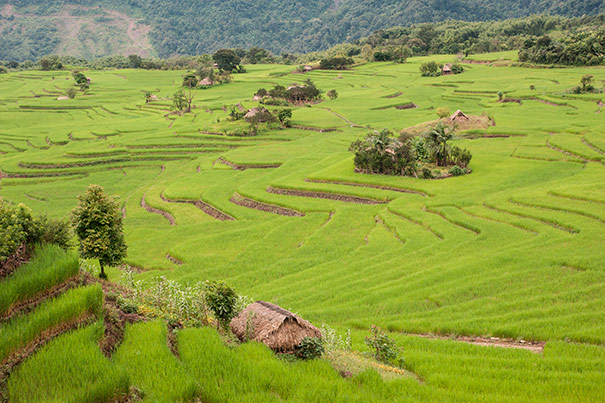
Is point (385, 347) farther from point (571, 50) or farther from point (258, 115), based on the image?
point (571, 50)

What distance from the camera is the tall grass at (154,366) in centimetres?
641

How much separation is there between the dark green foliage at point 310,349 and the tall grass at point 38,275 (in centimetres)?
504

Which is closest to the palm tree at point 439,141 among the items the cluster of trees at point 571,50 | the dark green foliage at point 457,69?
the cluster of trees at point 571,50

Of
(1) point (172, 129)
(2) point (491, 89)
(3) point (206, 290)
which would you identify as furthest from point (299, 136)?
(3) point (206, 290)

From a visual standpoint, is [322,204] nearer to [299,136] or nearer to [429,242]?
[429,242]

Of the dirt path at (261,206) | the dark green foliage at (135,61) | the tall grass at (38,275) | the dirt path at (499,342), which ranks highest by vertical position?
the dark green foliage at (135,61)

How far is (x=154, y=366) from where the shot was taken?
7000 mm

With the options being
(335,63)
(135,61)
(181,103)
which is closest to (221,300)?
(181,103)

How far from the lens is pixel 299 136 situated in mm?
58406

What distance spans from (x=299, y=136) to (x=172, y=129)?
19197mm

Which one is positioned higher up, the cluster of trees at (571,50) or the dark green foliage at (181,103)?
the cluster of trees at (571,50)

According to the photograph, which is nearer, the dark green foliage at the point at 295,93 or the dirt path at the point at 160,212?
the dirt path at the point at 160,212

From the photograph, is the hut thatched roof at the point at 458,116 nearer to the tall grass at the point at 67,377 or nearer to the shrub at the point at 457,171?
the shrub at the point at 457,171

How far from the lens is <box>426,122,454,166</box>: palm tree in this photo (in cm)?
3459
